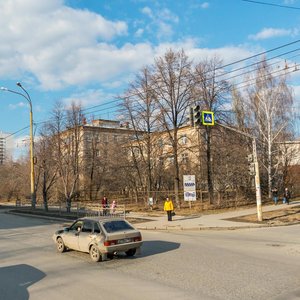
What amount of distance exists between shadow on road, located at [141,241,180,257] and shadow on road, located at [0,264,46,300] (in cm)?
390

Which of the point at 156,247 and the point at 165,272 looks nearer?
the point at 165,272

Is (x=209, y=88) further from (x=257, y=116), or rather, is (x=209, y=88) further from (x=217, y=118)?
(x=257, y=116)

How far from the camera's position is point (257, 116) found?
39.9 metres

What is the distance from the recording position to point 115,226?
13.0 metres

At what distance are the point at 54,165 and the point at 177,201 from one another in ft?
68.9

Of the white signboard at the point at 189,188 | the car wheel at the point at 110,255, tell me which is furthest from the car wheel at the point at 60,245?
the white signboard at the point at 189,188

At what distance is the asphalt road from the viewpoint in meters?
8.16

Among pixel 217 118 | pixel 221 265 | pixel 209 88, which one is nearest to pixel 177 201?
pixel 217 118

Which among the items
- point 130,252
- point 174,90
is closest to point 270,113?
point 174,90

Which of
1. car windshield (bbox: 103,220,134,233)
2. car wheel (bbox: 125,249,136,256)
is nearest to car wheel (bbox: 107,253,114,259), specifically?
car wheel (bbox: 125,249,136,256)

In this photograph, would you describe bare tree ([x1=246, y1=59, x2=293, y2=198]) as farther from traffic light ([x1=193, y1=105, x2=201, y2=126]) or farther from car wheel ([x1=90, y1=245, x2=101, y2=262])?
car wheel ([x1=90, y1=245, x2=101, y2=262])

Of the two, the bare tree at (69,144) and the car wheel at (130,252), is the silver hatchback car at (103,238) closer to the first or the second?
the car wheel at (130,252)

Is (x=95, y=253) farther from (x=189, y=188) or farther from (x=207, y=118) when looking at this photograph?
(x=189, y=188)

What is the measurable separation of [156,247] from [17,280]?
630cm
